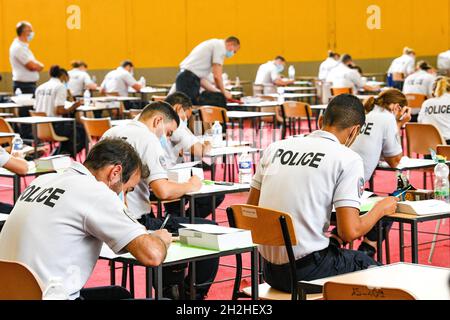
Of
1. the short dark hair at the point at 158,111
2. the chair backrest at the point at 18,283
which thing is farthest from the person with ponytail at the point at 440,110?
the chair backrest at the point at 18,283

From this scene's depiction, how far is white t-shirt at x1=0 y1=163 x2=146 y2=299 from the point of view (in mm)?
3381

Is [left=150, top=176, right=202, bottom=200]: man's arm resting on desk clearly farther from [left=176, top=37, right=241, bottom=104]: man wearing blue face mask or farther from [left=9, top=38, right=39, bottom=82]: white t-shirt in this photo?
[left=9, top=38, right=39, bottom=82]: white t-shirt

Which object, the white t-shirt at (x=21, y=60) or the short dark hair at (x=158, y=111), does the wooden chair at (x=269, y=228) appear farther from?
the white t-shirt at (x=21, y=60)

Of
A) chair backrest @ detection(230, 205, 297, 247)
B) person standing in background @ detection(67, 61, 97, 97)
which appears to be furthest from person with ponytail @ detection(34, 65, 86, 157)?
chair backrest @ detection(230, 205, 297, 247)

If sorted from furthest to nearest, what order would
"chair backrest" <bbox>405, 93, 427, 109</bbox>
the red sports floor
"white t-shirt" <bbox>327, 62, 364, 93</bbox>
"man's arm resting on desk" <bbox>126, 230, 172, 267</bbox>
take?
1. "white t-shirt" <bbox>327, 62, 364, 93</bbox>
2. "chair backrest" <bbox>405, 93, 427, 109</bbox>
3. the red sports floor
4. "man's arm resting on desk" <bbox>126, 230, 172, 267</bbox>

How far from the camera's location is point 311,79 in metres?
21.1

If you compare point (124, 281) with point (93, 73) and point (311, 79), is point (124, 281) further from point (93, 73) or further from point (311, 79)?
point (311, 79)

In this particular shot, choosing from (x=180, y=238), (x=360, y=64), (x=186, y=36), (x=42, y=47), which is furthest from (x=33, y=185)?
(x=360, y=64)

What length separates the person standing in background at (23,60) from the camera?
14.4m

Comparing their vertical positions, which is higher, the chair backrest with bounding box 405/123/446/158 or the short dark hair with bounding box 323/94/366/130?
the short dark hair with bounding box 323/94/366/130

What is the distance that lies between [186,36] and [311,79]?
3.11m

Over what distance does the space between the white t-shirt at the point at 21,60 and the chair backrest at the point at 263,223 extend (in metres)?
10.8

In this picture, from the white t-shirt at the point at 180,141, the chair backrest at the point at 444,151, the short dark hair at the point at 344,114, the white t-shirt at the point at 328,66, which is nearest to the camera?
the short dark hair at the point at 344,114

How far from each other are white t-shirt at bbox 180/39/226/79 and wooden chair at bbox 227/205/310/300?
24.8ft
